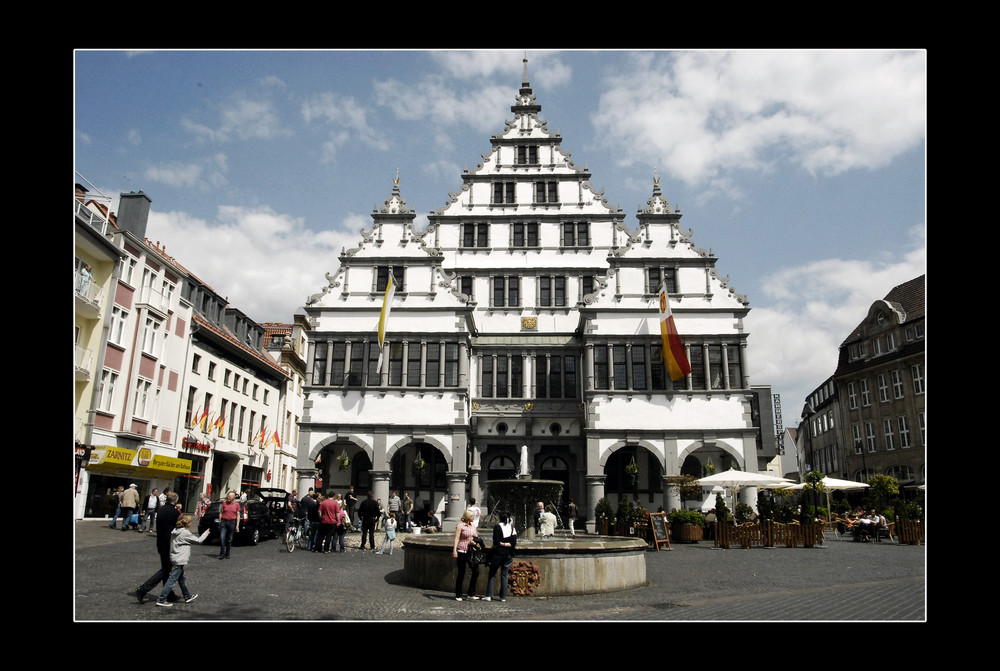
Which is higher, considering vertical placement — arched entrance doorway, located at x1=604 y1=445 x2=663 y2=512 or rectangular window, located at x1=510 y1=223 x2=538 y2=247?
rectangular window, located at x1=510 y1=223 x2=538 y2=247

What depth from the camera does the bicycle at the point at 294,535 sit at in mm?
20391

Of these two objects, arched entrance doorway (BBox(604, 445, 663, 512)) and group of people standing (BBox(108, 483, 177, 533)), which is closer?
group of people standing (BBox(108, 483, 177, 533))

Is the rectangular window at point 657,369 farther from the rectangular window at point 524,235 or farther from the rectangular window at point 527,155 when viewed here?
the rectangular window at point 527,155

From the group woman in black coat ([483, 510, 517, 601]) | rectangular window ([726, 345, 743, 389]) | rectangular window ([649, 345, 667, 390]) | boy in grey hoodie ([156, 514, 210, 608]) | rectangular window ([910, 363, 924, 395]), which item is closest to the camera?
boy in grey hoodie ([156, 514, 210, 608])

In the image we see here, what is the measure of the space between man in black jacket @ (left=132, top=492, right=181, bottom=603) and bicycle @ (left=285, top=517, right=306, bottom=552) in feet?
33.1

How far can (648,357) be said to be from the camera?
33062 mm

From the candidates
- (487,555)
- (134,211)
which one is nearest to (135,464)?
(134,211)

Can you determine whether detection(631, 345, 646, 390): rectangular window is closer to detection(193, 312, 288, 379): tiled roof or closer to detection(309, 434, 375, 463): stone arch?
detection(309, 434, 375, 463): stone arch

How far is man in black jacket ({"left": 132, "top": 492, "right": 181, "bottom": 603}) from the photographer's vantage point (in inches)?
396

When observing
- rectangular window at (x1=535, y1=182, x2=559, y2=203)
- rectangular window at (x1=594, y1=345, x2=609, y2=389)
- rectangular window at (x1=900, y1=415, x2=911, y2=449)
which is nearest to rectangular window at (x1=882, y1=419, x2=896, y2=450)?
rectangular window at (x1=900, y1=415, x2=911, y2=449)

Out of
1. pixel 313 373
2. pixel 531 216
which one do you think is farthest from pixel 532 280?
pixel 313 373

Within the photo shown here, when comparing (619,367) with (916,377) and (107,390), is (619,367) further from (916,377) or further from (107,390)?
(107,390)

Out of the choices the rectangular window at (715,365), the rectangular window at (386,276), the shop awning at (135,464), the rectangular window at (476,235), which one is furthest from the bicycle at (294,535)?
the rectangular window at (715,365)

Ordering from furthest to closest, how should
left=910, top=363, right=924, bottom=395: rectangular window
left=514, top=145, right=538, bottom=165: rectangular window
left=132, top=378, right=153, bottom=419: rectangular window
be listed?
left=514, top=145, right=538, bottom=165: rectangular window, left=910, top=363, right=924, bottom=395: rectangular window, left=132, top=378, right=153, bottom=419: rectangular window
